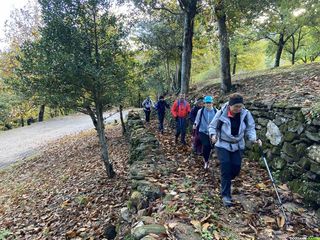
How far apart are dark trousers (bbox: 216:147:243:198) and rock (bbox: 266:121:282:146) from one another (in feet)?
6.50

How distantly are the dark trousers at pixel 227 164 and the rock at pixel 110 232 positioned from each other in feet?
7.45

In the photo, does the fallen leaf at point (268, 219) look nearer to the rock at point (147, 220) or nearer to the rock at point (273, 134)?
Answer: the rock at point (147, 220)

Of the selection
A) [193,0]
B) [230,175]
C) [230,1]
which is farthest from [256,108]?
[193,0]

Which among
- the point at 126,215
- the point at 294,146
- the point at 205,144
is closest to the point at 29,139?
the point at 205,144

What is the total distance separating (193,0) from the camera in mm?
13336

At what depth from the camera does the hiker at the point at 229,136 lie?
5.05 m

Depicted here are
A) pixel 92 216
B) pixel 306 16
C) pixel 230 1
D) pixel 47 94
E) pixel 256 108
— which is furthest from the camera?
pixel 306 16

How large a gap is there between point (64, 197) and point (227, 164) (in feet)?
18.9

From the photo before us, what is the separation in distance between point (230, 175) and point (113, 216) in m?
2.89

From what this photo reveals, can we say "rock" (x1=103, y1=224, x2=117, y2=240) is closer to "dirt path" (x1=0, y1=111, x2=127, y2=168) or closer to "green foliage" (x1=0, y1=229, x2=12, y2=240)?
"green foliage" (x1=0, y1=229, x2=12, y2=240)

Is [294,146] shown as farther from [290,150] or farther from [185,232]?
[185,232]

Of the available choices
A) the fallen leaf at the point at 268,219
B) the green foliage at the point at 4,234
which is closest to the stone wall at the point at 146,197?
the fallen leaf at the point at 268,219

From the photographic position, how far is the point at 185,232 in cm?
408

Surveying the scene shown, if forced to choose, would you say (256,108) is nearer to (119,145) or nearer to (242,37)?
(119,145)
